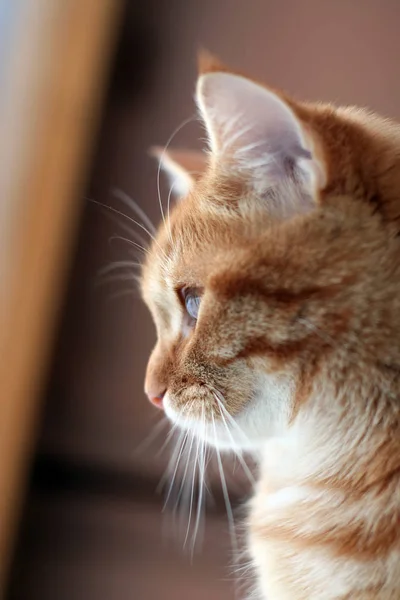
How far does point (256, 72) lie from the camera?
4.02 ft

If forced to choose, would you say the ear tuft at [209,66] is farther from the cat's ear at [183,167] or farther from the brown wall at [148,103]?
the brown wall at [148,103]

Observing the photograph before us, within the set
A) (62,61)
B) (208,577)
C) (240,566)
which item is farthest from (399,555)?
(62,61)

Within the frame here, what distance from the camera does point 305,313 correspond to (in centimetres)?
55

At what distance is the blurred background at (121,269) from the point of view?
3.88 feet

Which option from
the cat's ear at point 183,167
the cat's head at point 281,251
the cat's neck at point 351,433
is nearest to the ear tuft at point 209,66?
the cat's head at point 281,251

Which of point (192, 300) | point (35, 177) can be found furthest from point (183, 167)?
point (35, 177)

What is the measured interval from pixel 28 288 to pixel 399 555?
2.87 feet

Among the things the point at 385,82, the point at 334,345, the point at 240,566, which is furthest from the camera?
the point at 385,82

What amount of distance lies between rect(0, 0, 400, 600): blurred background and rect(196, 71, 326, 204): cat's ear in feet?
2.12

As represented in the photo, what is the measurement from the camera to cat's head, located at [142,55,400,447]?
1.79 ft

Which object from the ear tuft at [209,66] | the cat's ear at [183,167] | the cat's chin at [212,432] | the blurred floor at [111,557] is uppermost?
the ear tuft at [209,66]

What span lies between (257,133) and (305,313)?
166 millimetres

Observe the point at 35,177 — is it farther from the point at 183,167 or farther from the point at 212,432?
the point at 212,432

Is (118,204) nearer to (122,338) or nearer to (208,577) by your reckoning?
(122,338)
